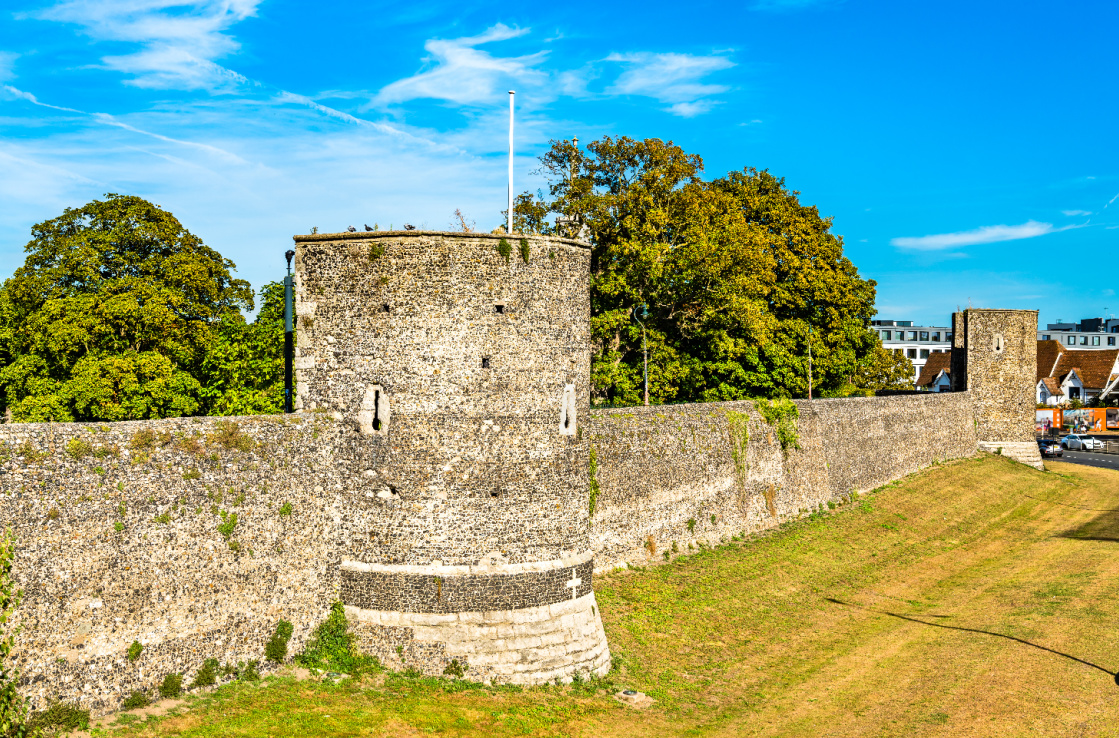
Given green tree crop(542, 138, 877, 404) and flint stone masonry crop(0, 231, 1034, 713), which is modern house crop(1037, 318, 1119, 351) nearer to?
green tree crop(542, 138, 877, 404)

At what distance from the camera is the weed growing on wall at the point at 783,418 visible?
29.0m

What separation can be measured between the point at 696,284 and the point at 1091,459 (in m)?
37.3

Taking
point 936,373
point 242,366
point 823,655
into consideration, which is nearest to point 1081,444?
point 936,373

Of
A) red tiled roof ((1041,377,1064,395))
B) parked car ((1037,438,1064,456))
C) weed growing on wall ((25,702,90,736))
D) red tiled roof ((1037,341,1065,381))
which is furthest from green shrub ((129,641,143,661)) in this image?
red tiled roof ((1037,341,1065,381))

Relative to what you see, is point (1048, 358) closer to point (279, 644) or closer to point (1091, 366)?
point (1091, 366)

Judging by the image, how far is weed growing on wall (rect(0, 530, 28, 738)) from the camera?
11.0 m


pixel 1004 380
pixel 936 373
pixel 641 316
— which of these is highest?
pixel 641 316

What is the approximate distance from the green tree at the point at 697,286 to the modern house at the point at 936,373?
56.4 m

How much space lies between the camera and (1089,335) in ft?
456

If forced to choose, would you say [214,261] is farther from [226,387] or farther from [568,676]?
[568,676]

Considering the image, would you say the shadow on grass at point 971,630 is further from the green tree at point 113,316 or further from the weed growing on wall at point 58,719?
the green tree at point 113,316

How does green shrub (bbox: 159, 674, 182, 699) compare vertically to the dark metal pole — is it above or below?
below

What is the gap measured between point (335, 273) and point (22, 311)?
24.9 metres

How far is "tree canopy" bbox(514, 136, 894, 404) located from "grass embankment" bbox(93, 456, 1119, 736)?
939 cm
